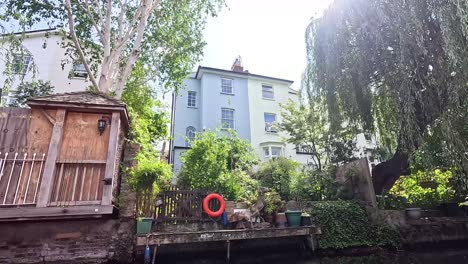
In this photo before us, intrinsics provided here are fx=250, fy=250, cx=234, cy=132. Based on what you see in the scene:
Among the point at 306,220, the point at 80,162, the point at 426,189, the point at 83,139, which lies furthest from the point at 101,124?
the point at 426,189

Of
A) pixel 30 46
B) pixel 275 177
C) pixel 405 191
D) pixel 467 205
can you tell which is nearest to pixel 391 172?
pixel 405 191

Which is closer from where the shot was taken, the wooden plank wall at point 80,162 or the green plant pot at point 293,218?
the wooden plank wall at point 80,162

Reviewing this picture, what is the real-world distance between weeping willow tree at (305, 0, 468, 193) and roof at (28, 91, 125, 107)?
668cm

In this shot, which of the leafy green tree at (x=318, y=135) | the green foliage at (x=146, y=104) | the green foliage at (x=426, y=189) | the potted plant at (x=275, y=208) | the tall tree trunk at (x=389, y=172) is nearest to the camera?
the potted plant at (x=275, y=208)

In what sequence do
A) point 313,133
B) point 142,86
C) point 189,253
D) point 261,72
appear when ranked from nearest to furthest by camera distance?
point 189,253, point 142,86, point 313,133, point 261,72

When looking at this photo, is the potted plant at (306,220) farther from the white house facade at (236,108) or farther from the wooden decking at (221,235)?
the white house facade at (236,108)

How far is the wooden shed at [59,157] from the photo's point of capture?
16.6 ft

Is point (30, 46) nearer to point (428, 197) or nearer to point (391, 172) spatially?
point (391, 172)

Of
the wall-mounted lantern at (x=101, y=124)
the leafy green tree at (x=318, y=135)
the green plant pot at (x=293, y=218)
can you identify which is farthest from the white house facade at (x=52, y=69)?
the green plant pot at (x=293, y=218)

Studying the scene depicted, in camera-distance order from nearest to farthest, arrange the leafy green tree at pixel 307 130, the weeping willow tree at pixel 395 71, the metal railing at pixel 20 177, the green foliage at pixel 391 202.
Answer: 1. the metal railing at pixel 20 177
2. the weeping willow tree at pixel 395 71
3. the green foliage at pixel 391 202
4. the leafy green tree at pixel 307 130

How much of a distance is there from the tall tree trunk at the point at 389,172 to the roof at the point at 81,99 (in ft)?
29.9

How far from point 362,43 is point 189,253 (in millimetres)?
8091

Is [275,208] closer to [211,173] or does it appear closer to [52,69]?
[211,173]

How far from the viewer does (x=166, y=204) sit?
6961mm
